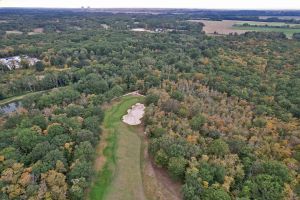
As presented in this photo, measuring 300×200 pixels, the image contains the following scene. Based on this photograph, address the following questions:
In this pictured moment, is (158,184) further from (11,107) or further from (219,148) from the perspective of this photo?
(11,107)

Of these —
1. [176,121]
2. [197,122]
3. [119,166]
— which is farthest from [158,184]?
[197,122]

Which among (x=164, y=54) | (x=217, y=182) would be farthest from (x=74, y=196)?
(x=164, y=54)

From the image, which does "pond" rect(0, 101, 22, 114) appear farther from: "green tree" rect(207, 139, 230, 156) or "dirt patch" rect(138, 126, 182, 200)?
"green tree" rect(207, 139, 230, 156)

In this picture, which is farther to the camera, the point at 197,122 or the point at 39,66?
the point at 39,66

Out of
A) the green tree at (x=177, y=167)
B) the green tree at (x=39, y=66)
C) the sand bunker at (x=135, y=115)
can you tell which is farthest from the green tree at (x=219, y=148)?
the green tree at (x=39, y=66)

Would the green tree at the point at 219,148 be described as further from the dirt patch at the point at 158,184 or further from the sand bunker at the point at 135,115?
the sand bunker at the point at 135,115

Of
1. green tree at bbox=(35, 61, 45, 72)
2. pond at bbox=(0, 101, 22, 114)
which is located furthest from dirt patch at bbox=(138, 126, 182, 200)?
green tree at bbox=(35, 61, 45, 72)
